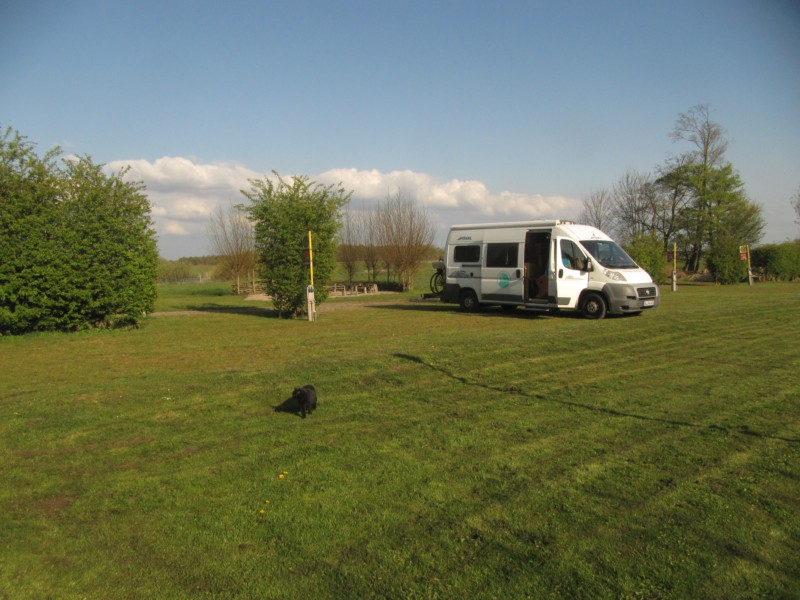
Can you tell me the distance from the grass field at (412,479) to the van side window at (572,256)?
713 centimetres

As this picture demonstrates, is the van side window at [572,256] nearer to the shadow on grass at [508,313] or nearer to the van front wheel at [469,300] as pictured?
the shadow on grass at [508,313]

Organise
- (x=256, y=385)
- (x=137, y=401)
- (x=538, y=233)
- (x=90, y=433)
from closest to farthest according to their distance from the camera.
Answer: (x=90, y=433), (x=137, y=401), (x=256, y=385), (x=538, y=233)

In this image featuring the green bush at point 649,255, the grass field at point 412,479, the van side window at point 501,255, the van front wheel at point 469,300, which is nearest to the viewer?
the grass field at point 412,479

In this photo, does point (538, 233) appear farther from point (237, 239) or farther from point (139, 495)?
point (237, 239)

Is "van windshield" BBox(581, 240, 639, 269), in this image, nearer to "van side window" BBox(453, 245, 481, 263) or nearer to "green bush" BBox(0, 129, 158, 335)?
"van side window" BBox(453, 245, 481, 263)

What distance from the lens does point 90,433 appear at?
19.8ft

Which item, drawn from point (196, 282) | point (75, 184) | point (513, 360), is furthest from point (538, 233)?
point (196, 282)

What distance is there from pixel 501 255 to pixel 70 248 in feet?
39.4

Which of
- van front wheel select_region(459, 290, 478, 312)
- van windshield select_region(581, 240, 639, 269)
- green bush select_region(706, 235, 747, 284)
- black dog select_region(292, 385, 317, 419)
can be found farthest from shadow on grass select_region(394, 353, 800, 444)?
green bush select_region(706, 235, 747, 284)

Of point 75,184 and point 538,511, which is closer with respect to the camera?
point 538,511

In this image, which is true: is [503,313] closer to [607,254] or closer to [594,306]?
[594,306]

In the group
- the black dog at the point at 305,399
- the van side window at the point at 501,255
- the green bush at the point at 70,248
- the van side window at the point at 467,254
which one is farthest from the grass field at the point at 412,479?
the van side window at the point at 467,254

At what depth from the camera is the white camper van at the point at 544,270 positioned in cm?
1625

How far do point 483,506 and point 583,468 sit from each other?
1122 millimetres
